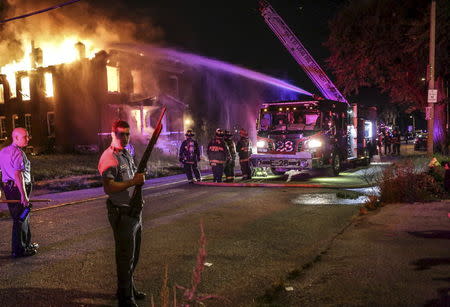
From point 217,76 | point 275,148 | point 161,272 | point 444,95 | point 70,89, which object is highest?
point 217,76

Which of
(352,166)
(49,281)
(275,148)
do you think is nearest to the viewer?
(49,281)

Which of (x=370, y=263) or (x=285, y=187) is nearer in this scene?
(x=370, y=263)

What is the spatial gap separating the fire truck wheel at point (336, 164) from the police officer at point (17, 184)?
1135 cm

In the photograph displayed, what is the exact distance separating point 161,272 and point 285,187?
7653 mm

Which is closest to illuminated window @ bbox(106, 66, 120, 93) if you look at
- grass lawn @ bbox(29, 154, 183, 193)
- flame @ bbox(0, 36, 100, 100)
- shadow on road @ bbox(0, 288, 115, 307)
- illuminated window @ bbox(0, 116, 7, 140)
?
flame @ bbox(0, 36, 100, 100)

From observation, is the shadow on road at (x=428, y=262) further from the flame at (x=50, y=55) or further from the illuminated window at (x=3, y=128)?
the illuminated window at (x=3, y=128)

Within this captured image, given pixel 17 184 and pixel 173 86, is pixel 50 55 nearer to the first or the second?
pixel 173 86

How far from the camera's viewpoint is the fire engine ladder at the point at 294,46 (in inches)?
771

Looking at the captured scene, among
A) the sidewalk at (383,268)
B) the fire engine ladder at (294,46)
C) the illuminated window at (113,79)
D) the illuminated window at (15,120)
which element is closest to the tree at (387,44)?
the fire engine ladder at (294,46)

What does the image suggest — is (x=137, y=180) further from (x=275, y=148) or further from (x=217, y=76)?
(x=217, y=76)

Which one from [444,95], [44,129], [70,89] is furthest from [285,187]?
[44,129]

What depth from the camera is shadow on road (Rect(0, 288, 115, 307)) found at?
4.13 m

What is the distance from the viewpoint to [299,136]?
1384cm

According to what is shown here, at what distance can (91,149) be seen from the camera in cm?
2672
